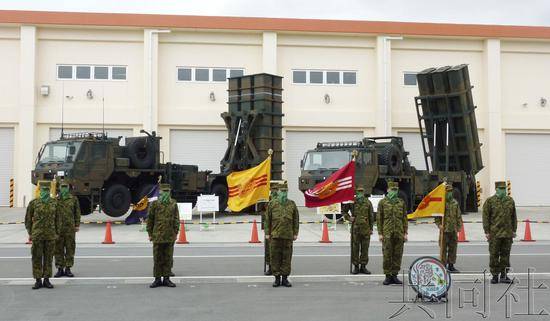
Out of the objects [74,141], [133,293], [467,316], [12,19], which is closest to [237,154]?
[74,141]

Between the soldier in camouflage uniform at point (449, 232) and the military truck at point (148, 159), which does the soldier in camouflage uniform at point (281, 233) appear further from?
the military truck at point (148, 159)

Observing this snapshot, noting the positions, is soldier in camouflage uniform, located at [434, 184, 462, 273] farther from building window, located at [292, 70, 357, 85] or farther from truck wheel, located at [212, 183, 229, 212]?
building window, located at [292, 70, 357, 85]

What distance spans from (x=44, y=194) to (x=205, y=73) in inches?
805

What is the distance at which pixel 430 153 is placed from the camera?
82.2 ft

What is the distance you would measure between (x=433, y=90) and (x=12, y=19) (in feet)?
61.4

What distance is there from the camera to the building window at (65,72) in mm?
29188

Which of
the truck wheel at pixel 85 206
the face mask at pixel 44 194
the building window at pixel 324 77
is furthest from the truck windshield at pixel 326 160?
the face mask at pixel 44 194

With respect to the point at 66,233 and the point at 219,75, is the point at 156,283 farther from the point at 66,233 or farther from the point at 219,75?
the point at 219,75

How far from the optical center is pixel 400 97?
102 feet

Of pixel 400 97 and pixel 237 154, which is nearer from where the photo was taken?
pixel 237 154

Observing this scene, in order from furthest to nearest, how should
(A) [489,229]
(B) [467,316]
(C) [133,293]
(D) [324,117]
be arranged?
(D) [324,117], (A) [489,229], (C) [133,293], (B) [467,316]

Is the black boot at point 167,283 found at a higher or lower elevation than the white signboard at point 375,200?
lower

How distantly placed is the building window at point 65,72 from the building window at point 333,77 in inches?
478

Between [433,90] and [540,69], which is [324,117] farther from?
[540,69]
